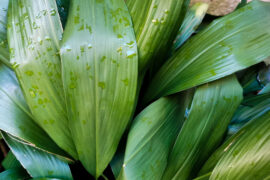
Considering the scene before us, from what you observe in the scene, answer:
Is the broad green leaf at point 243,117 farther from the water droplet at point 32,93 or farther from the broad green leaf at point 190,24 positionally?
the water droplet at point 32,93

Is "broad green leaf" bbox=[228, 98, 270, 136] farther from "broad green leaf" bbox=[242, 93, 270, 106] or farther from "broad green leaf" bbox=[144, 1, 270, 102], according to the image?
"broad green leaf" bbox=[144, 1, 270, 102]

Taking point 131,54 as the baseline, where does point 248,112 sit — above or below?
below

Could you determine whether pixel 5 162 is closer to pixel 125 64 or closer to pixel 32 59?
pixel 32 59

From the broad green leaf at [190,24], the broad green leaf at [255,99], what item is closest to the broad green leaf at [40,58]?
the broad green leaf at [190,24]

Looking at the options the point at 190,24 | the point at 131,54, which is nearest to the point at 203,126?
the point at 131,54

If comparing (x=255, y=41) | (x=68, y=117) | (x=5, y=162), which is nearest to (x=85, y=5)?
(x=68, y=117)

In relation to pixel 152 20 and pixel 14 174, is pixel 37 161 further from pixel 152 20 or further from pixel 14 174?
pixel 152 20
